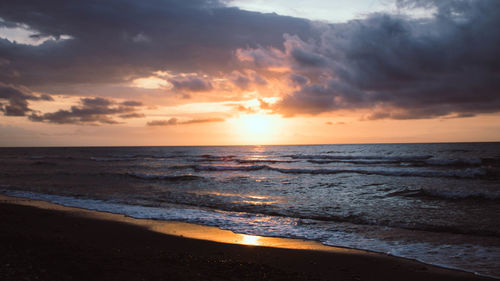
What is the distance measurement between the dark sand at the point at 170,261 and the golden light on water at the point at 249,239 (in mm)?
460

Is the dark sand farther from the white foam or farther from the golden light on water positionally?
the white foam

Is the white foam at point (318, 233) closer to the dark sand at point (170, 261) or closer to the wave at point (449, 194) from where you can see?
the dark sand at point (170, 261)

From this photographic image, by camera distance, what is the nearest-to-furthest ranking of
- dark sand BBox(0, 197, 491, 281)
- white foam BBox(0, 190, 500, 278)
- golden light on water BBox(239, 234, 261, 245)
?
dark sand BBox(0, 197, 491, 281), white foam BBox(0, 190, 500, 278), golden light on water BBox(239, 234, 261, 245)

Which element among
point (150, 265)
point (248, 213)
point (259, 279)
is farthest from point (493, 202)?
point (150, 265)

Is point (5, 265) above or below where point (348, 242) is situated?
above

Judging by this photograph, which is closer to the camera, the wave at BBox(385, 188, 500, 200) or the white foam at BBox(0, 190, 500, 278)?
the white foam at BBox(0, 190, 500, 278)

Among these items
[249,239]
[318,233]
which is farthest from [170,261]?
A: [318,233]

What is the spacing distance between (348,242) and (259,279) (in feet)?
13.0

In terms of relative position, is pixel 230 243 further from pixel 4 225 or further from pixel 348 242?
pixel 4 225

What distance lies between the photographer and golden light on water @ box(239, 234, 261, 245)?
8125 mm

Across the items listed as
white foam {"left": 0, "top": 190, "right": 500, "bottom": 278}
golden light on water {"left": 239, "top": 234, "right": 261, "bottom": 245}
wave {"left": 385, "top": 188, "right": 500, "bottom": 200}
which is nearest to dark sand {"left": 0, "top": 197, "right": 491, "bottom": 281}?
golden light on water {"left": 239, "top": 234, "right": 261, "bottom": 245}

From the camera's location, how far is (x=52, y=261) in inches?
214

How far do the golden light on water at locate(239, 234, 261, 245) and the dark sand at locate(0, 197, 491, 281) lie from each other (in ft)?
1.51

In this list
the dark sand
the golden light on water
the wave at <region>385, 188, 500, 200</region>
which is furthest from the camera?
the wave at <region>385, 188, 500, 200</region>
